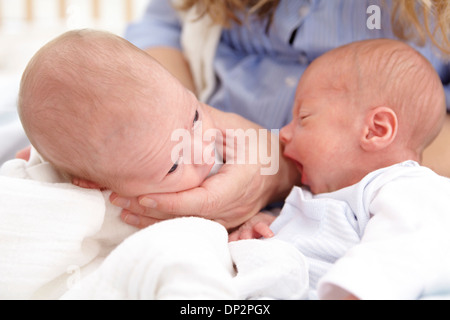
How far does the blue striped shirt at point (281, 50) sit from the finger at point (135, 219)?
1.50ft

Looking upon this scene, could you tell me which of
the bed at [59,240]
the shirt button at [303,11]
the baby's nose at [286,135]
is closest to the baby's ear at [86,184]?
the bed at [59,240]

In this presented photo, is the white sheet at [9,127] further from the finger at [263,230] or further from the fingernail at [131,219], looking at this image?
the finger at [263,230]

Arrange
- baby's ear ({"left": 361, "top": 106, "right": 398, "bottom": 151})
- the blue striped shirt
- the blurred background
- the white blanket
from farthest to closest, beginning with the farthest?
1. the blurred background
2. the blue striped shirt
3. baby's ear ({"left": 361, "top": 106, "right": 398, "bottom": 151})
4. the white blanket

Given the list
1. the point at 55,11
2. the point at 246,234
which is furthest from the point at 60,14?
the point at 246,234

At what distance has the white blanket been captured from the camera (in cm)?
57

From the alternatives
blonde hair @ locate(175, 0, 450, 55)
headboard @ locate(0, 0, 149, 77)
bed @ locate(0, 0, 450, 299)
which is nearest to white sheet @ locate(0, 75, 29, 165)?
bed @ locate(0, 0, 450, 299)

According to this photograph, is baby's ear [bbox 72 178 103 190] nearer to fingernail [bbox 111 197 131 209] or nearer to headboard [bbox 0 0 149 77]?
fingernail [bbox 111 197 131 209]

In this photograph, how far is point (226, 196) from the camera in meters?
0.79

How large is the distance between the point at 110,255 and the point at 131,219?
5.6 inches

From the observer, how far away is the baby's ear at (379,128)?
0.82 m

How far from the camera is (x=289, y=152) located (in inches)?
35.7

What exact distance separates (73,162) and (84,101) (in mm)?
98
